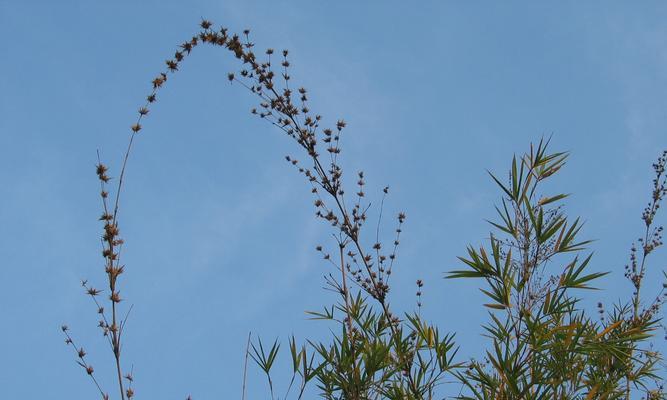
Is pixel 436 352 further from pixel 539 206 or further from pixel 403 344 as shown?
pixel 539 206

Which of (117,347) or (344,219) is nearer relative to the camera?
(117,347)

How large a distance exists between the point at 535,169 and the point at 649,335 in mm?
1433

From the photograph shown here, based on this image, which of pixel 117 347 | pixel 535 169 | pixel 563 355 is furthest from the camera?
pixel 535 169

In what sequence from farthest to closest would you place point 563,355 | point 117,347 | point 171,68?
point 563,355 < point 171,68 < point 117,347

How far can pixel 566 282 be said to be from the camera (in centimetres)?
485

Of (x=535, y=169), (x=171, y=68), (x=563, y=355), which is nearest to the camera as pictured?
(x=171, y=68)

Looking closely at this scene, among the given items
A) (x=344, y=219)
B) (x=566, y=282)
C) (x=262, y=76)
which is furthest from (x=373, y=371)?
(x=262, y=76)

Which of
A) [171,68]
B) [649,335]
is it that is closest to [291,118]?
[171,68]

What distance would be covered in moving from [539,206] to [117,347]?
293 centimetres

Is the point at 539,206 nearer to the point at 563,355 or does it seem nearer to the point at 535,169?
the point at 535,169

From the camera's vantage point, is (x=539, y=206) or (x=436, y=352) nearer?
(x=539, y=206)

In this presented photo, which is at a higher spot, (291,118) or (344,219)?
(291,118)

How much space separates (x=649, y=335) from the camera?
5172 mm

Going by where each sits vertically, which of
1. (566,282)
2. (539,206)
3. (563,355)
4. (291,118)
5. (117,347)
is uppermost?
(291,118)
